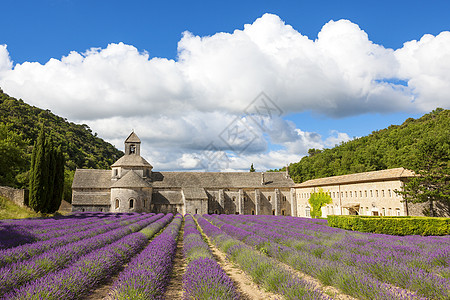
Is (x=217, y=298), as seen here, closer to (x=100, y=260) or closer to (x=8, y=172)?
(x=100, y=260)

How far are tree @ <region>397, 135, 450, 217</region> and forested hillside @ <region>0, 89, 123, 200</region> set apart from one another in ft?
132

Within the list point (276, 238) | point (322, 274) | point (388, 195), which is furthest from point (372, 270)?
point (388, 195)

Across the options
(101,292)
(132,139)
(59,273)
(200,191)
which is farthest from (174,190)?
(59,273)

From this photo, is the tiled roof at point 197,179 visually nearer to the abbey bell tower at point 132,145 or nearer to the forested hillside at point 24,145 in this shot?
the abbey bell tower at point 132,145

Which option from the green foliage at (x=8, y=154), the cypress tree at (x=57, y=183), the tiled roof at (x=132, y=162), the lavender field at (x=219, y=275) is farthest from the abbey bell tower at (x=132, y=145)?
the lavender field at (x=219, y=275)

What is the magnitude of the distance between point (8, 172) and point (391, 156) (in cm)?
5274

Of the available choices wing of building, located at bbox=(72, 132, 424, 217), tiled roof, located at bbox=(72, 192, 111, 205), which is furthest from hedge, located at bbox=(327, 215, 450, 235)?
tiled roof, located at bbox=(72, 192, 111, 205)

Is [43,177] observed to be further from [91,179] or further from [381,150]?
[381,150]

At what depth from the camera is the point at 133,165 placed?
42.4m

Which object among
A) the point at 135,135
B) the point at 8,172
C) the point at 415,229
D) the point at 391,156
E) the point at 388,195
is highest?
the point at 135,135

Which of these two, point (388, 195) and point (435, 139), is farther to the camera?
point (388, 195)

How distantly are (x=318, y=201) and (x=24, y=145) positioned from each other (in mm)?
38590

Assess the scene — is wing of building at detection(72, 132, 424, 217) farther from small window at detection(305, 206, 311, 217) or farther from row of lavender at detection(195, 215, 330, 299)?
row of lavender at detection(195, 215, 330, 299)

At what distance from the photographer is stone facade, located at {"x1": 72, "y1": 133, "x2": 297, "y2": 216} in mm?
38419
